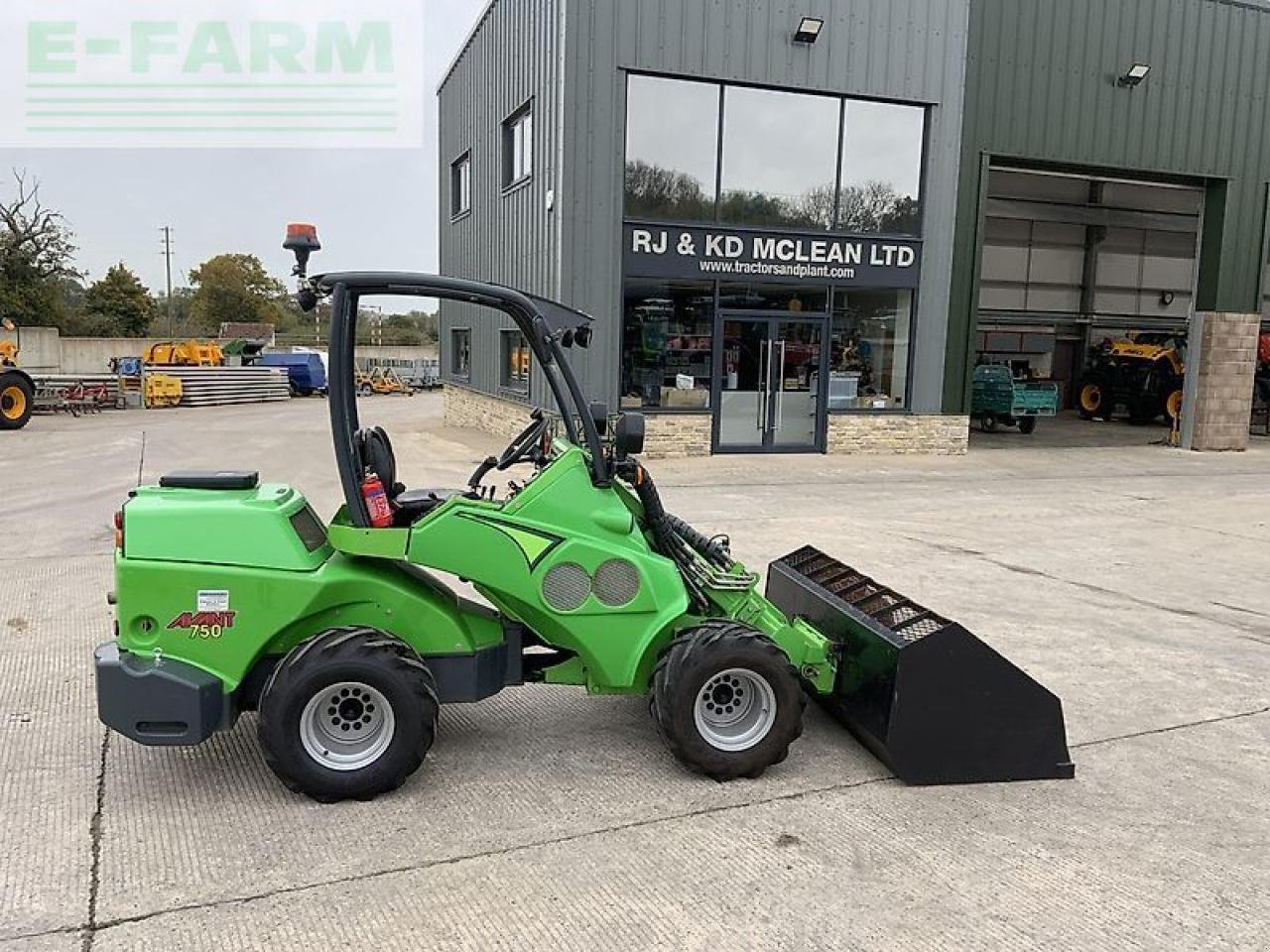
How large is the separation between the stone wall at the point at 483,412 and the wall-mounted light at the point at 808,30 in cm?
669

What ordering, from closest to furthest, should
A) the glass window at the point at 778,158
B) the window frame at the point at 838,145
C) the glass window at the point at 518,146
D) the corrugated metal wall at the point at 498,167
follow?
the window frame at the point at 838,145, the corrugated metal wall at the point at 498,167, the glass window at the point at 778,158, the glass window at the point at 518,146

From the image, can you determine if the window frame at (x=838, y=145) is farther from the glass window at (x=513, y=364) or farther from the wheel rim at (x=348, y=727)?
the wheel rim at (x=348, y=727)

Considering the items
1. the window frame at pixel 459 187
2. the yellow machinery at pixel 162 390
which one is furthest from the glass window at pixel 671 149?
the yellow machinery at pixel 162 390

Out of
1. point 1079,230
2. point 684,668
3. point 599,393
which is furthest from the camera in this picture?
point 1079,230

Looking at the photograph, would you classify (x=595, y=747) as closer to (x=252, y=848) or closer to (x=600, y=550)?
(x=600, y=550)

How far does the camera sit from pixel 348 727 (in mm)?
3975

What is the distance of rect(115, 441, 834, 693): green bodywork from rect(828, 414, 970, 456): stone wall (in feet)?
40.1

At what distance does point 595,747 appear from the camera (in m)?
4.53

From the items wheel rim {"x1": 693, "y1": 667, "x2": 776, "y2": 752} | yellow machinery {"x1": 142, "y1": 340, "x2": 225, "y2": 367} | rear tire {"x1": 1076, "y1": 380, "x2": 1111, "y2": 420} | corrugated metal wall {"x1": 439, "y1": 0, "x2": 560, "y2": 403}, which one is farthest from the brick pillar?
yellow machinery {"x1": 142, "y1": 340, "x2": 225, "y2": 367}

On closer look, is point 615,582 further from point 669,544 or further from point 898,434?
point 898,434

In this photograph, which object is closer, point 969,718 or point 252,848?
point 252,848

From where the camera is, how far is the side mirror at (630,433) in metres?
4.04

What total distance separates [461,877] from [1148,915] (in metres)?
2.22

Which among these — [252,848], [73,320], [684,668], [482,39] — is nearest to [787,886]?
[684,668]
